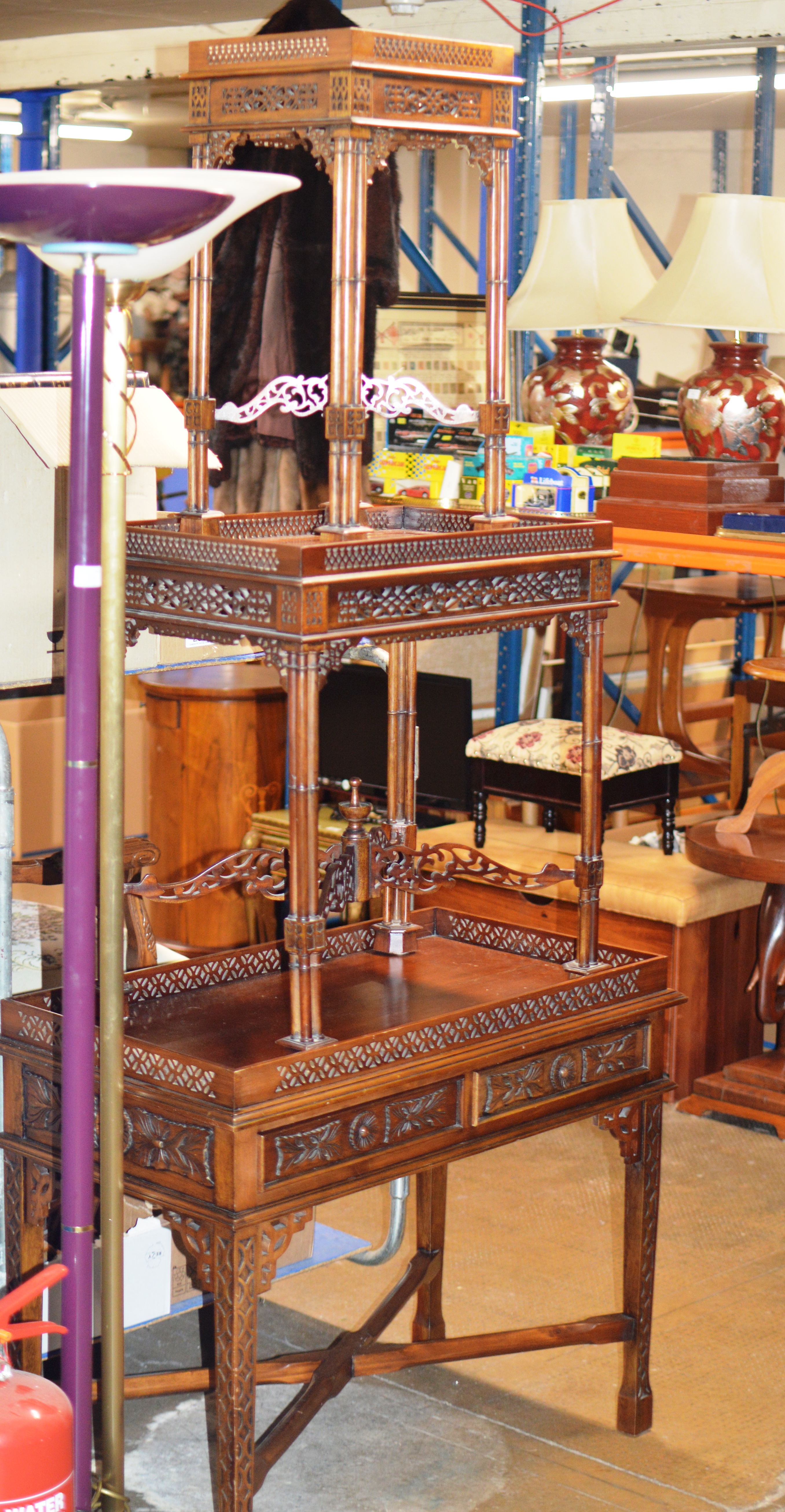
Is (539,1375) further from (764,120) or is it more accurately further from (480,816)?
(764,120)

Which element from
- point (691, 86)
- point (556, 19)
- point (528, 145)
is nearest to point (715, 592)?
point (528, 145)

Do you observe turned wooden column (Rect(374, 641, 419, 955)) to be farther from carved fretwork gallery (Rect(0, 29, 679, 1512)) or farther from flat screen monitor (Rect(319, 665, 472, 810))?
flat screen monitor (Rect(319, 665, 472, 810))

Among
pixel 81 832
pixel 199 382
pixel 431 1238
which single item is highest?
pixel 199 382

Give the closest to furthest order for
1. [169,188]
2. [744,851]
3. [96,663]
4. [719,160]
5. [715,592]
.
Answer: [169,188] → [96,663] → [744,851] → [715,592] → [719,160]

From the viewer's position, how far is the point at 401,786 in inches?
96.8

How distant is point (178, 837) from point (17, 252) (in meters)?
3.51

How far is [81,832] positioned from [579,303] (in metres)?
3.05

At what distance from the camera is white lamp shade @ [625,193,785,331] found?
3.84 metres

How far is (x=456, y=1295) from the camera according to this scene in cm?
300

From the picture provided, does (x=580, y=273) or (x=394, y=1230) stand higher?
(x=580, y=273)

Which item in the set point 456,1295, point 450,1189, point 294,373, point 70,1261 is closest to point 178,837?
point 294,373

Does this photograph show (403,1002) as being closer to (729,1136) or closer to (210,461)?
(210,461)

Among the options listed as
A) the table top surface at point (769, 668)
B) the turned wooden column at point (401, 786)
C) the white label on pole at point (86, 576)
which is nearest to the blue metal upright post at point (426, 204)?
the table top surface at point (769, 668)

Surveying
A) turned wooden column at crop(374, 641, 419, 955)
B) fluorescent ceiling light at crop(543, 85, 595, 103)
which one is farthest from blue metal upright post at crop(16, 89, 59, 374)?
turned wooden column at crop(374, 641, 419, 955)
